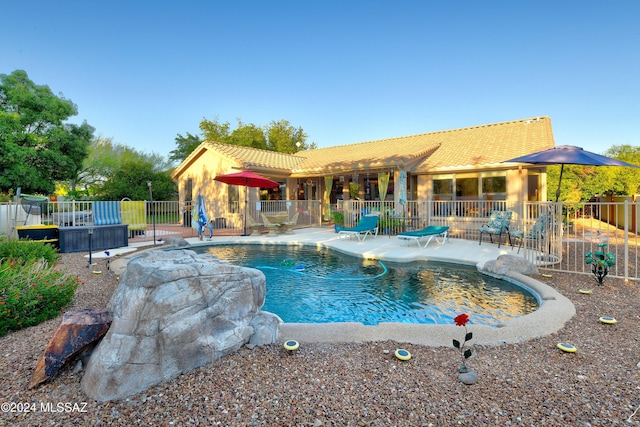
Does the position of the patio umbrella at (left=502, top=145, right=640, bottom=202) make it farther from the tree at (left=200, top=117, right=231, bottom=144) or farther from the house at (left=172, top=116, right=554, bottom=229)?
the tree at (left=200, top=117, right=231, bottom=144)

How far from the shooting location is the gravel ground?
232 centimetres

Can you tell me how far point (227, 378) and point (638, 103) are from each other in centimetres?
2518

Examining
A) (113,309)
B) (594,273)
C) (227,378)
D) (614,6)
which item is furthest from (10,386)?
(614,6)

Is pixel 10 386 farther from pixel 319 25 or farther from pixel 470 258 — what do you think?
pixel 319 25

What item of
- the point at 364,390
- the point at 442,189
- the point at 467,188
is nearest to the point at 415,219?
the point at 442,189

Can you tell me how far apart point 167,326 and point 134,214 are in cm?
1195

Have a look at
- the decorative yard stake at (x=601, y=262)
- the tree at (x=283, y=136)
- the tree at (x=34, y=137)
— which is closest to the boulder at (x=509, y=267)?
the decorative yard stake at (x=601, y=262)

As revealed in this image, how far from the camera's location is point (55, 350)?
275cm

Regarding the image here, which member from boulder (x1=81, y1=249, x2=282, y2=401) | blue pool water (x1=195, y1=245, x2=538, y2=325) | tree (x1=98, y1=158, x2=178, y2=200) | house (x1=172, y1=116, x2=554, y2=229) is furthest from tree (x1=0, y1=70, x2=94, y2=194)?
boulder (x1=81, y1=249, x2=282, y2=401)

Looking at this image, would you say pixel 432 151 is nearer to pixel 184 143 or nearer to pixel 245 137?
pixel 245 137

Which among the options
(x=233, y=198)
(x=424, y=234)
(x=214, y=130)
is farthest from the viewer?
(x=214, y=130)

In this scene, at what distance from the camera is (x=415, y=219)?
14.4 metres

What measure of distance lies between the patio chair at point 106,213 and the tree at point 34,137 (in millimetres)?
12081

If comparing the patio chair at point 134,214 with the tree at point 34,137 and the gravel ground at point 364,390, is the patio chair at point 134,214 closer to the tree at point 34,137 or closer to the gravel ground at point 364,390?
the gravel ground at point 364,390
